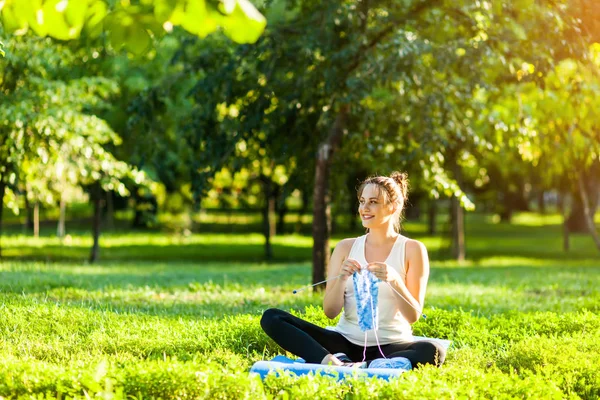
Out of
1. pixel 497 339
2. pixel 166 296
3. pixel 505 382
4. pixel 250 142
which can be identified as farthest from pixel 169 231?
pixel 505 382

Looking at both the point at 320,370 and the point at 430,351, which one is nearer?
the point at 320,370

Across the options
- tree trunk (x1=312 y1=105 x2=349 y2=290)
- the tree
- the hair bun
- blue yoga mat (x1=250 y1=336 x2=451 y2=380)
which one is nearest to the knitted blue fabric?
blue yoga mat (x1=250 y1=336 x2=451 y2=380)

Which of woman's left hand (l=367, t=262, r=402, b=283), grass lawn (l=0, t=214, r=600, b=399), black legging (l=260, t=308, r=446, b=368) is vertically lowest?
grass lawn (l=0, t=214, r=600, b=399)

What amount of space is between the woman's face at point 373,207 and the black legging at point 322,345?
0.90 meters

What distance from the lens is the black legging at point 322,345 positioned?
6.12 m

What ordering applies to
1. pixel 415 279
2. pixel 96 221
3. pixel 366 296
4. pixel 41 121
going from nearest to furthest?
pixel 366 296 → pixel 415 279 → pixel 41 121 → pixel 96 221

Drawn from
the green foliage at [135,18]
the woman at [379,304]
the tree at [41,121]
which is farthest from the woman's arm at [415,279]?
the tree at [41,121]

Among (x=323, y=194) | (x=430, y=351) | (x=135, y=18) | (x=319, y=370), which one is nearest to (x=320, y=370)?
(x=319, y=370)

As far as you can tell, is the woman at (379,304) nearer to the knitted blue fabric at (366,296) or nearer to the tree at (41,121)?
the knitted blue fabric at (366,296)

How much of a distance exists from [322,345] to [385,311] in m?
0.58

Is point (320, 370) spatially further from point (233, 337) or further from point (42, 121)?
point (42, 121)

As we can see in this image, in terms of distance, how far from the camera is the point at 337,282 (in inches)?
245

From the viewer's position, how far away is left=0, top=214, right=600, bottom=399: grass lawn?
5.20 metres

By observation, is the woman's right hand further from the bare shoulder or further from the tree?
the tree
